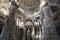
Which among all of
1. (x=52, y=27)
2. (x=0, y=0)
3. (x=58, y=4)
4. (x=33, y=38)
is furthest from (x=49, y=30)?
(x=0, y=0)

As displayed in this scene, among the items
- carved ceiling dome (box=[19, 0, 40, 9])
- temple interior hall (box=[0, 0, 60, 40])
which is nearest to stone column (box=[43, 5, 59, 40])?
temple interior hall (box=[0, 0, 60, 40])

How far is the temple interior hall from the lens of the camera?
5344 mm

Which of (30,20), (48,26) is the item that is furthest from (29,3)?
(48,26)

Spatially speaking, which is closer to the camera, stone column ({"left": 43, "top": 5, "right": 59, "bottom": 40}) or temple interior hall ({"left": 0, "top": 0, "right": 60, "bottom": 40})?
stone column ({"left": 43, "top": 5, "right": 59, "bottom": 40})

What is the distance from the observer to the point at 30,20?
7.77m

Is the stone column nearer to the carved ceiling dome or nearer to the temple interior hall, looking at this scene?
the temple interior hall

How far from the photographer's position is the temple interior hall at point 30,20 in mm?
5344

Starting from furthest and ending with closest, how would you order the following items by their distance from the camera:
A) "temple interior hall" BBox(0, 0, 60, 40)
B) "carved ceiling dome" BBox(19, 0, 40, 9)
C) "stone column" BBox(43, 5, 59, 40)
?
"carved ceiling dome" BBox(19, 0, 40, 9), "temple interior hall" BBox(0, 0, 60, 40), "stone column" BBox(43, 5, 59, 40)

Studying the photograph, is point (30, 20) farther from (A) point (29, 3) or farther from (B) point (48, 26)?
(B) point (48, 26)

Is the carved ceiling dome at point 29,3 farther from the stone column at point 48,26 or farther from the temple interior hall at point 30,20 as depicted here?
the stone column at point 48,26

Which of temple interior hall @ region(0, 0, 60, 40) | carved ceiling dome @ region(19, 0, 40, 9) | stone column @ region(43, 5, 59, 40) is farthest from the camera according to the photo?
carved ceiling dome @ region(19, 0, 40, 9)

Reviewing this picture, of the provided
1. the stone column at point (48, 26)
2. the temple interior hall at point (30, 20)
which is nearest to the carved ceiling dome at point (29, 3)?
the temple interior hall at point (30, 20)

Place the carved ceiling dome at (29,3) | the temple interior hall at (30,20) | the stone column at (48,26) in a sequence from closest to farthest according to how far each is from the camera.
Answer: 1. the stone column at (48,26)
2. the temple interior hall at (30,20)
3. the carved ceiling dome at (29,3)

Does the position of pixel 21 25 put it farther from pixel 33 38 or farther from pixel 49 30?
pixel 49 30
